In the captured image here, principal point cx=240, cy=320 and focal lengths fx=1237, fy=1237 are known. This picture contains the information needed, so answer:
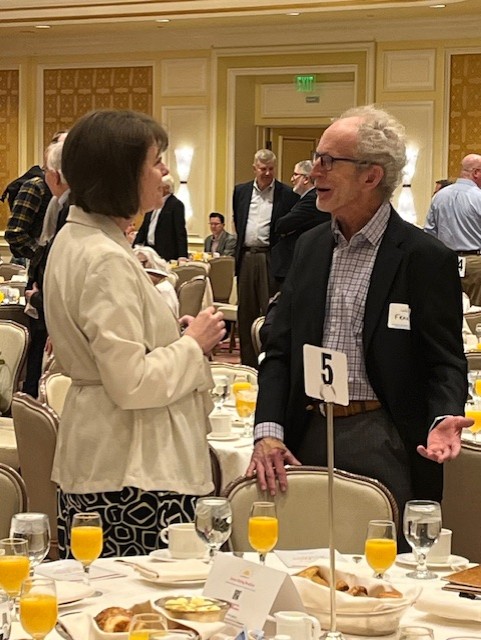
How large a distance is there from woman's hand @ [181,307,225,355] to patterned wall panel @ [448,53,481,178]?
11.7 metres

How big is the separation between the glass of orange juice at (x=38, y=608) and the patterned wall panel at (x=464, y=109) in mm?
12822

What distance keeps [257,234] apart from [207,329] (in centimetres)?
753

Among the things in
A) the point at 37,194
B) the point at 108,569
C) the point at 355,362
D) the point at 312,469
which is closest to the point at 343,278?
the point at 355,362

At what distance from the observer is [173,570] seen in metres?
2.54

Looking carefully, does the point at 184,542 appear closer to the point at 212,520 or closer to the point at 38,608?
the point at 212,520

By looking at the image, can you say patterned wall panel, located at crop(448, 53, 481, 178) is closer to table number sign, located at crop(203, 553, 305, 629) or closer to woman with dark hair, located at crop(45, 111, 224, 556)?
woman with dark hair, located at crop(45, 111, 224, 556)

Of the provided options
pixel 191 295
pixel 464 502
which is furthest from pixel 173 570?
pixel 191 295

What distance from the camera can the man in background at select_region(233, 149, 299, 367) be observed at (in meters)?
10.3

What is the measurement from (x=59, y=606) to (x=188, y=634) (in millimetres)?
617

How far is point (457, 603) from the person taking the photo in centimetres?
230

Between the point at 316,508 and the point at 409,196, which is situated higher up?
the point at 409,196

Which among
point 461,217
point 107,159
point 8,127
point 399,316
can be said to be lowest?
point 399,316

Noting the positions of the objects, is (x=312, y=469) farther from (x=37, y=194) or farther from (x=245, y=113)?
(x=245, y=113)

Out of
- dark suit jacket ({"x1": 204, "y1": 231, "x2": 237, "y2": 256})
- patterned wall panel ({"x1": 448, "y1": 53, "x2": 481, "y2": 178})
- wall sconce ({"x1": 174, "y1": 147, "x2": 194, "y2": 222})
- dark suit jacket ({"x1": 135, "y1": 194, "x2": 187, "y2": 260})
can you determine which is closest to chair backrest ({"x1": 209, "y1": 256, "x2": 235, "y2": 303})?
dark suit jacket ({"x1": 135, "y1": 194, "x2": 187, "y2": 260})
